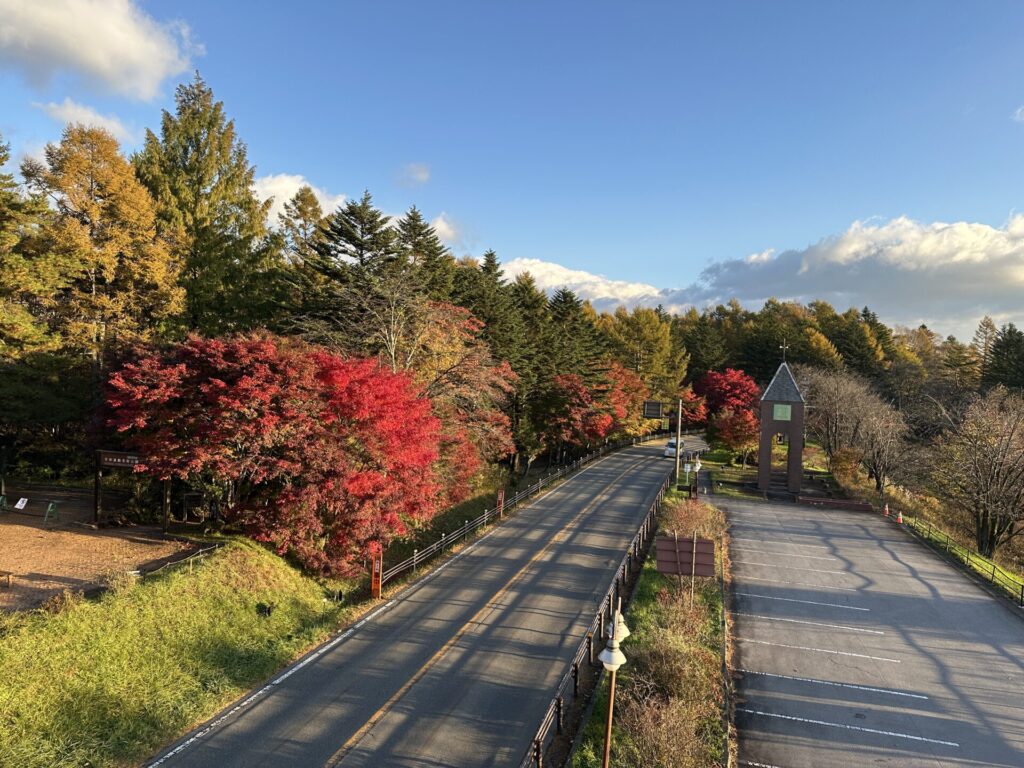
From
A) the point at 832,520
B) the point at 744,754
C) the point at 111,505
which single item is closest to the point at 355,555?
the point at 111,505

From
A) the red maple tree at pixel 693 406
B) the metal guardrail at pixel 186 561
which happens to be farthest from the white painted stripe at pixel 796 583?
the red maple tree at pixel 693 406

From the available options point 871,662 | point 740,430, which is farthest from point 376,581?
point 740,430

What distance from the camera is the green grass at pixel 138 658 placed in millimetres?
9266

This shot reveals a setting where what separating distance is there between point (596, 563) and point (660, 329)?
5361 cm

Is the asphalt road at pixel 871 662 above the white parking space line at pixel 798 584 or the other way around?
the other way around

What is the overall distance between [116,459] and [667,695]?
696 inches

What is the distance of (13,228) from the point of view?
22.2m

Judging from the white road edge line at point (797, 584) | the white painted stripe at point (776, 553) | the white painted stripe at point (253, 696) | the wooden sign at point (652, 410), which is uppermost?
the wooden sign at point (652, 410)

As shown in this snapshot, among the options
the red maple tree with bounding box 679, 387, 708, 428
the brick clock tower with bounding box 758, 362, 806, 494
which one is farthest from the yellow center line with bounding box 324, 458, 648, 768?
the red maple tree with bounding box 679, 387, 708, 428

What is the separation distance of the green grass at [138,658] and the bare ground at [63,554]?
188 cm

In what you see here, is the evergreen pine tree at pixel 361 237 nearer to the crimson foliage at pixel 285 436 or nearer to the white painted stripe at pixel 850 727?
the crimson foliage at pixel 285 436

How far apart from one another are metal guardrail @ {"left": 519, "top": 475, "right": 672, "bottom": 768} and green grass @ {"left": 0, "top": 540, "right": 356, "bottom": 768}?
645 centimetres

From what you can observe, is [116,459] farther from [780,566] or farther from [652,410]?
[652,410]

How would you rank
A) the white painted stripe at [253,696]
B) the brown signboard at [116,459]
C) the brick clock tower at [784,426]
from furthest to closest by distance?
the brick clock tower at [784,426] < the brown signboard at [116,459] < the white painted stripe at [253,696]
